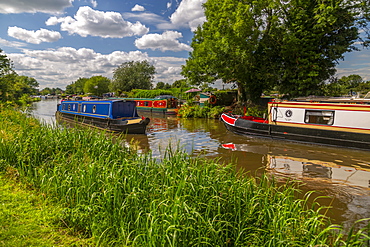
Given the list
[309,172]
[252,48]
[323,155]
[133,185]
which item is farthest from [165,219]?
[252,48]

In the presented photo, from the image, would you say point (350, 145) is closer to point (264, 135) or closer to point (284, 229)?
point (264, 135)

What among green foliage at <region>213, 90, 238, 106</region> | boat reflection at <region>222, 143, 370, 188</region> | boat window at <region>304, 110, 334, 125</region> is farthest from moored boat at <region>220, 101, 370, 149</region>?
green foliage at <region>213, 90, 238, 106</region>

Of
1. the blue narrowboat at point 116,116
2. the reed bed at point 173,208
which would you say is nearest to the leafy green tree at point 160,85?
the blue narrowboat at point 116,116

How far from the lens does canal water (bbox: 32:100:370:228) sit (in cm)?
503

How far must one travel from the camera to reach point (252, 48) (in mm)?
16922

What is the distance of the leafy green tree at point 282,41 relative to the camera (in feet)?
50.8

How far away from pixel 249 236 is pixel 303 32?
16212 millimetres

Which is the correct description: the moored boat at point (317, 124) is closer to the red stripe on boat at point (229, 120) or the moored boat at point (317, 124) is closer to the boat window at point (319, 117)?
the boat window at point (319, 117)

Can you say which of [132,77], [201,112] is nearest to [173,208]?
[201,112]

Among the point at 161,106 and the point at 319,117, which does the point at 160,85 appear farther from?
the point at 319,117

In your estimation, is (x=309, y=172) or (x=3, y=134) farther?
(x=309, y=172)

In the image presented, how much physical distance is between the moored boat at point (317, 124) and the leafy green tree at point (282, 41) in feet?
18.7

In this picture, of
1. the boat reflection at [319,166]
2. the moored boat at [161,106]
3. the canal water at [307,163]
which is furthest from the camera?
the moored boat at [161,106]

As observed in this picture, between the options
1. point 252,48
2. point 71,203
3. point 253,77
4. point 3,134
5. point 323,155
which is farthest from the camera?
point 253,77
